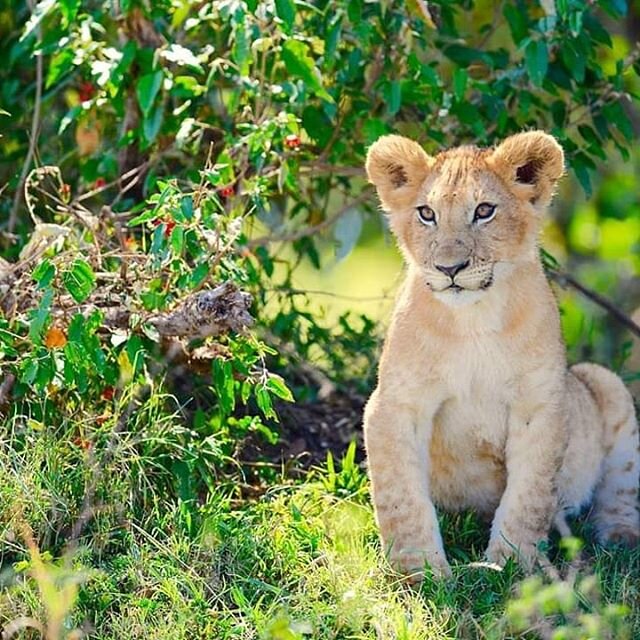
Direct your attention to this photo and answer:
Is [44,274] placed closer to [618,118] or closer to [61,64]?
[61,64]

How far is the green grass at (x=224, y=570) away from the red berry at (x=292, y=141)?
3.94 feet

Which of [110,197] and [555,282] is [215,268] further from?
[555,282]

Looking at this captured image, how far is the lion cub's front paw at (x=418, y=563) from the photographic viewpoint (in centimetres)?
509

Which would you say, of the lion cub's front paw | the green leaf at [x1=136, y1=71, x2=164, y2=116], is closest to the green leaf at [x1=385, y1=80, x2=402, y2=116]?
the green leaf at [x1=136, y1=71, x2=164, y2=116]

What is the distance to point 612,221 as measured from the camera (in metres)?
10.3

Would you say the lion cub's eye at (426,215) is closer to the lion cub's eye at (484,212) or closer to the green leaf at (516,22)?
the lion cub's eye at (484,212)

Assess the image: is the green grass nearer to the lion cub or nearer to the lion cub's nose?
the lion cub

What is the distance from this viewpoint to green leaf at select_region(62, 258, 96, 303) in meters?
5.05

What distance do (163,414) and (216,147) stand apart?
5.54 feet

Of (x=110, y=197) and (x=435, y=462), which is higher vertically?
(x=110, y=197)

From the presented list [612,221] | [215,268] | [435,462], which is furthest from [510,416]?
[612,221]

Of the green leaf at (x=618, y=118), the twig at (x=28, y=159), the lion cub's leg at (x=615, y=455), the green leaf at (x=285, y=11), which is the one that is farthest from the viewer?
the green leaf at (x=618, y=118)

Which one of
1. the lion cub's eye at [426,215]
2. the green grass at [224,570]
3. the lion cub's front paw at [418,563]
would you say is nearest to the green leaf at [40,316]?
the green grass at [224,570]

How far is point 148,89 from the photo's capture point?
5.88 meters
